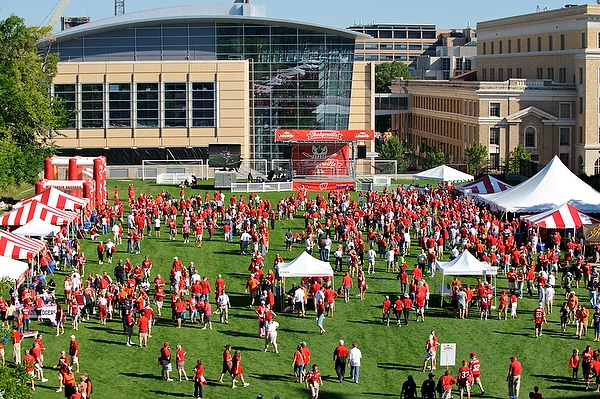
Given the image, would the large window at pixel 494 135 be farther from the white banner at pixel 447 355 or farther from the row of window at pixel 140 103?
the white banner at pixel 447 355

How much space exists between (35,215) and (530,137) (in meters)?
56.5

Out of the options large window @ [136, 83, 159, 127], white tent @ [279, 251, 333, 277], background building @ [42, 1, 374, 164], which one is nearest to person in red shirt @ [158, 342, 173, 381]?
white tent @ [279, 251, 333, 277]

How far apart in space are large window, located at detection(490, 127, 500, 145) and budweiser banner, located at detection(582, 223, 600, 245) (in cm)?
4756

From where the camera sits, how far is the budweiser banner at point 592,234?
40156mm

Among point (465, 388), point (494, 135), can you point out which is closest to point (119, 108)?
point (494, 135)

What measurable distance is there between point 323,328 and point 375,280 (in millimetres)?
6271

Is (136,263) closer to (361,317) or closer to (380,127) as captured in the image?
(361,317)

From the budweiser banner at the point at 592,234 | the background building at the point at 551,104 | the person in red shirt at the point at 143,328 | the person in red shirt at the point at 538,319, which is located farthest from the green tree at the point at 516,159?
the person in red shirt at the point at 143,328

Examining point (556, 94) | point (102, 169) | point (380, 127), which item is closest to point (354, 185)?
point (102, 169)

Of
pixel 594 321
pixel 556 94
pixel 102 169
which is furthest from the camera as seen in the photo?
pixel 556 94

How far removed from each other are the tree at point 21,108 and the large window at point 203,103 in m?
13.2

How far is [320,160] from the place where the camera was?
6075 cm

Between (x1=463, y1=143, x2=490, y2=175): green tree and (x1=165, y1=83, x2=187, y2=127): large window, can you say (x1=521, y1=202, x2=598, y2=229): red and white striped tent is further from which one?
(x1=165, y1=83, x2=187, y2=127): large window

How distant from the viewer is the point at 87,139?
77.3 meters
